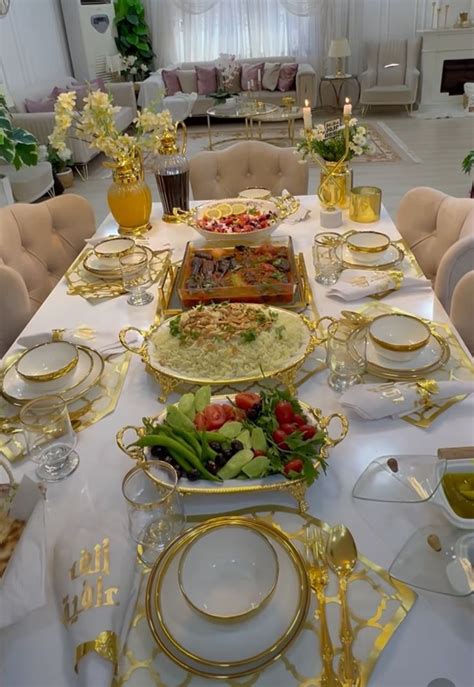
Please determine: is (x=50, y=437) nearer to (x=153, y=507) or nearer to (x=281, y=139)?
(x=153, y=507)

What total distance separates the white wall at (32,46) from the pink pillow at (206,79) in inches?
64.7

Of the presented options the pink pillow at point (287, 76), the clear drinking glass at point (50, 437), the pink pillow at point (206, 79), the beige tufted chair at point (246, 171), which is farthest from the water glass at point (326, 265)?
the pink pillow at point (206, 79)

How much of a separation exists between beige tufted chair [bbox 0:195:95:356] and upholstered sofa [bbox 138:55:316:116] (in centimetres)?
477

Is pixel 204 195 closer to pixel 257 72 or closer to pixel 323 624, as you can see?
pixel 323 624

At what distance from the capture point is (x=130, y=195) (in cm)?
188

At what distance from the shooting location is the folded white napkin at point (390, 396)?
988mm

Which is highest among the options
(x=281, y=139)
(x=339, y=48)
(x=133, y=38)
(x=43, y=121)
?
(x=133, y=38)

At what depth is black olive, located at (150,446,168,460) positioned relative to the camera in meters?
0.88

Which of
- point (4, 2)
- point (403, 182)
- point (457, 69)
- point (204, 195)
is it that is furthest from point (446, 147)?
point (4, 2)

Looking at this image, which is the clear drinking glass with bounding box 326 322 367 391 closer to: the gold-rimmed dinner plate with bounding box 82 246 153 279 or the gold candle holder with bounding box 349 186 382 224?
the gold-rimmed dinner plate with bounding box 82 246 153 279

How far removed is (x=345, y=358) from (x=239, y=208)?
957mm

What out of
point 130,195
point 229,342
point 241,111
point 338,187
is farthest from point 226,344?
point 241,111

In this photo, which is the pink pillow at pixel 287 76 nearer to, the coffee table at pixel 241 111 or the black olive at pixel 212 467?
the coffee table at pixel 241 111

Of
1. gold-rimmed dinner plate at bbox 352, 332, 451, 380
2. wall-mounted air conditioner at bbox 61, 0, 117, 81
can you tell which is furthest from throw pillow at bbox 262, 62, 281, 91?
gold-rimmed dinner plate at bbox 352, 332, 451, 380
